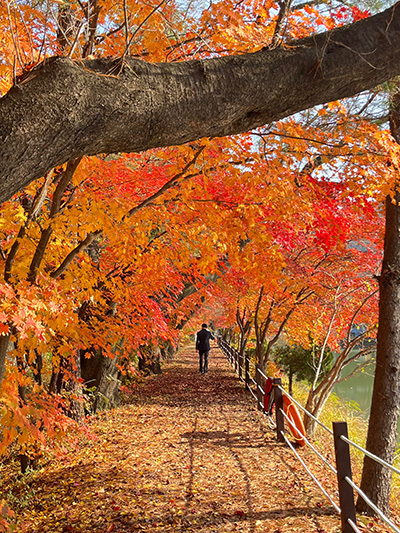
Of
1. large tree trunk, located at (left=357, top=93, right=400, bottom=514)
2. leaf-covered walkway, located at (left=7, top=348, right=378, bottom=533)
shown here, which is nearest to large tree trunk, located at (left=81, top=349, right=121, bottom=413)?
leaf-covered walkway, located at (left=7, top=348, right=378, bottom=533)

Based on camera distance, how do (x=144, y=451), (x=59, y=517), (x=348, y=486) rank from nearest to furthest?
(x=348, y=486), (x=59, y=517), (x=144, y=451)

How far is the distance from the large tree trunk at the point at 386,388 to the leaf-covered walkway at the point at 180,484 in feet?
2.59

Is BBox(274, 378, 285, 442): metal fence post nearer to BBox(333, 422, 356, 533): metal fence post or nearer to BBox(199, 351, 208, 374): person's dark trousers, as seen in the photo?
BBox(333, 422, 356, 533): metal fence post

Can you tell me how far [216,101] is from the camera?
2486 mm

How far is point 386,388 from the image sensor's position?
556cm

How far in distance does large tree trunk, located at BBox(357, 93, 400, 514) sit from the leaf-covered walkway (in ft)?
2.59

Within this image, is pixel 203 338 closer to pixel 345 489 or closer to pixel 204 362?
pixel 204 362

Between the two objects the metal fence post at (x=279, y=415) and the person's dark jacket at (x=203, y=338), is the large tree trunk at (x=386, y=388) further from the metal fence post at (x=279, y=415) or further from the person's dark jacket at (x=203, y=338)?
the person's dark jacket at (x=203, y=338)

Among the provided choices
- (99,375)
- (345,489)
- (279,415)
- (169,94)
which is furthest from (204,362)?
(169,94)

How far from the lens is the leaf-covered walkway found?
4.78m

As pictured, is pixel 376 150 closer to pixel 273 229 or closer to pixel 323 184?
pixel 323 184

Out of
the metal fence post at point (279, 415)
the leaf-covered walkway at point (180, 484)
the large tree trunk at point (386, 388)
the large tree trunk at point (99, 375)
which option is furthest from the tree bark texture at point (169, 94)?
the large tree trunk at point (99, 375)

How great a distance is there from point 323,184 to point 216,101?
25.3 ft

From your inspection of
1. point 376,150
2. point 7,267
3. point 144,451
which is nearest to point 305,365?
point 144,451
